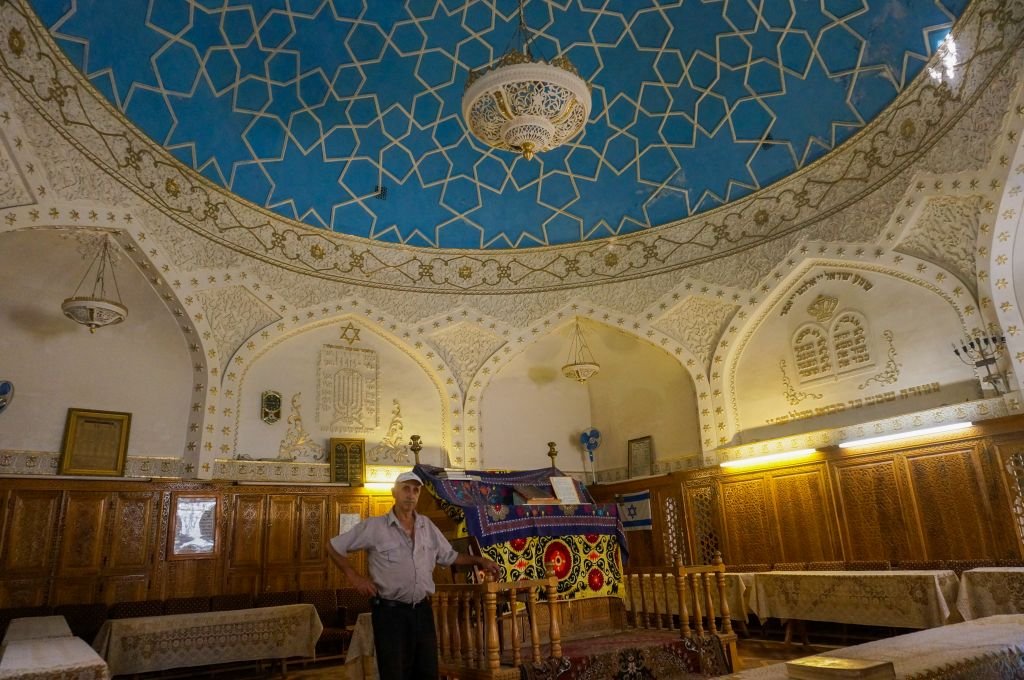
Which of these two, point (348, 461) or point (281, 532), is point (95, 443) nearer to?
point (281, 532)

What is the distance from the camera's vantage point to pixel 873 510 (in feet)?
26.5

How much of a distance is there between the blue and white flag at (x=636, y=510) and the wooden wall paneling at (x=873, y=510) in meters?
3.07

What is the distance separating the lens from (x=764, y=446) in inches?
362

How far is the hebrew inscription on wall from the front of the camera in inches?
389

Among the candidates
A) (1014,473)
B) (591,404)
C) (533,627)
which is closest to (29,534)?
(533,627)

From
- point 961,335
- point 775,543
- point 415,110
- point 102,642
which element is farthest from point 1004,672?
point 415,110

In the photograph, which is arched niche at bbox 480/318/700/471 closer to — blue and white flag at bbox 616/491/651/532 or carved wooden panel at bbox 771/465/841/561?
blue and white flag at bbox 616/491/651/532

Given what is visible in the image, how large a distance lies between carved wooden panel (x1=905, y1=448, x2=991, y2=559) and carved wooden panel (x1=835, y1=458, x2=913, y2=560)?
219 mm

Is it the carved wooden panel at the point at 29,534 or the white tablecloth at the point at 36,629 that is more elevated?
the carved wooden panel at the point at 29,534

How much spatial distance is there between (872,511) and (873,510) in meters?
0.02

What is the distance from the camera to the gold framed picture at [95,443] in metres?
8.09

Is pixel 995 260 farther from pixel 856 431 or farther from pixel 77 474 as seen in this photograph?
pixel 77 474

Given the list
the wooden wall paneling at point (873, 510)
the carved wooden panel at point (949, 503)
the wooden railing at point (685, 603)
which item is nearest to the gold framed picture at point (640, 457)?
the wooden wall paneling at point (873, 510)

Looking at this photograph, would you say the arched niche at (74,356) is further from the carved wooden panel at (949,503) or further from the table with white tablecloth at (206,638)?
the carved wooden panel at (949,503)
